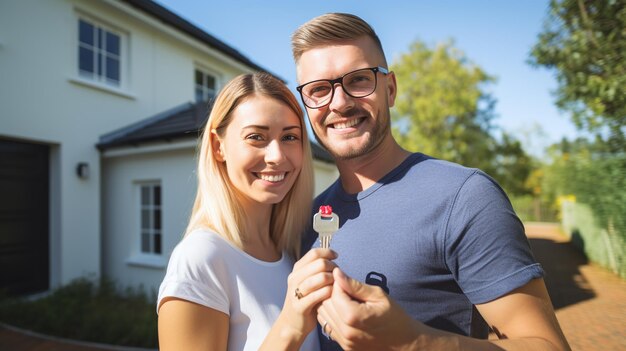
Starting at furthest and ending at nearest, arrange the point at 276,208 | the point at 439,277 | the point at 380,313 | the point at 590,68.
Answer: the point at 590,68, the point at 276,208, the point at 439,277, the point at 380,313

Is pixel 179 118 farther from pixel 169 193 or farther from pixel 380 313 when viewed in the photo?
pixel 380 313

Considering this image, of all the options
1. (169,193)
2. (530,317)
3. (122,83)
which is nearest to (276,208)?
(530,317)

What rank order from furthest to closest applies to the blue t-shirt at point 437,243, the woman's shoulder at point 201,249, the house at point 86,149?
the house at point 86,149, the woman's shoulder at point 201,249, the blue t-shirt at point 437,243

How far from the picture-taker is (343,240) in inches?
64.1

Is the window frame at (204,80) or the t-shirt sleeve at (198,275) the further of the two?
the window frame at (204,80)

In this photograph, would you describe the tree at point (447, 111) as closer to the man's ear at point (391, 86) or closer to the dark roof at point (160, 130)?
the dark roof at point (160, 130)

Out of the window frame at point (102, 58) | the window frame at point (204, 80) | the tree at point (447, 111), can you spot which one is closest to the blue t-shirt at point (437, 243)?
the window frame at point (102, 58)

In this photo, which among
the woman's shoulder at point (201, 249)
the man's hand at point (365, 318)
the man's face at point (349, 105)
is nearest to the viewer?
the man's hand at point (365, 318)

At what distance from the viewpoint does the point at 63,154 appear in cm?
743

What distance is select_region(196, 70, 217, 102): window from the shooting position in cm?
1132

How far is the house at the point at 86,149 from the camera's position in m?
6.83

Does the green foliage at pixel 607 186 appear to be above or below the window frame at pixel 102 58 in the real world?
below

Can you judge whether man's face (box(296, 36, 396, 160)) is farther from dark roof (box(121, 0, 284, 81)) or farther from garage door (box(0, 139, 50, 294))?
dark roof (box(121, 0, 284, 81))

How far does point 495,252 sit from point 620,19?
4.18 meters
